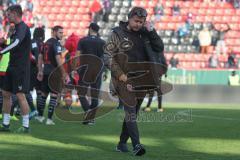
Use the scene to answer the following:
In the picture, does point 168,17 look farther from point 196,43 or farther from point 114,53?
point 114,53

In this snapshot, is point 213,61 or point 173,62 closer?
point 173,62

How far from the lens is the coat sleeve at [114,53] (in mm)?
9688

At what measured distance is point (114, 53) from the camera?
384 inches

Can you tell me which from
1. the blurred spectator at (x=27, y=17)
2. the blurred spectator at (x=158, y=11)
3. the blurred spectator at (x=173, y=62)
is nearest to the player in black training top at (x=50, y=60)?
the blurred spectator at (x=173, y=62)

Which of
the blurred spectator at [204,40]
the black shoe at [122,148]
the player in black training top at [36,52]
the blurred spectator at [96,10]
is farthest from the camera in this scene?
the blurred spectator at [96,10]

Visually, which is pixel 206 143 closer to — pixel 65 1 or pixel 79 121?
pixel 79 121

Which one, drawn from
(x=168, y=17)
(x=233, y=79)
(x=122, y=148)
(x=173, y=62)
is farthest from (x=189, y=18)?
(x=122, y=148)

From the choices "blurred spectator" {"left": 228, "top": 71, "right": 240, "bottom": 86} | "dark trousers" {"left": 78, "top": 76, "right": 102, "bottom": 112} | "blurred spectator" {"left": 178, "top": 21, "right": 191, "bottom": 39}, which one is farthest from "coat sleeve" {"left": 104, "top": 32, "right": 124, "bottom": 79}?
"blurred spectator" {"left": 178, "top": 21, "right": 191, "bottom": 39}

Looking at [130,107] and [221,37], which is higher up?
[130,107]

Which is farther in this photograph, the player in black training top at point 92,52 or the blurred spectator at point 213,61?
the blurred spectator at point 213,61

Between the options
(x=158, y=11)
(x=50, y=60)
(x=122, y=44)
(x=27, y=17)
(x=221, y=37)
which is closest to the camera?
(x=122, y=44)

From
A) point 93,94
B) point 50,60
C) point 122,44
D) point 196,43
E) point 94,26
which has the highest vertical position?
point 122,44

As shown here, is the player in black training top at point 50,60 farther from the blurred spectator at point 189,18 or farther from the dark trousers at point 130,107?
the blurred spectator at point 189,18

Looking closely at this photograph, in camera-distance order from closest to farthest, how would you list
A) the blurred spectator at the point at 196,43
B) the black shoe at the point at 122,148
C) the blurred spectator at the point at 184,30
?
the black shoe at the point at 122,148 → the blurred spectator at the point at 196,43 → the blurred spectator at the point at 184,30
